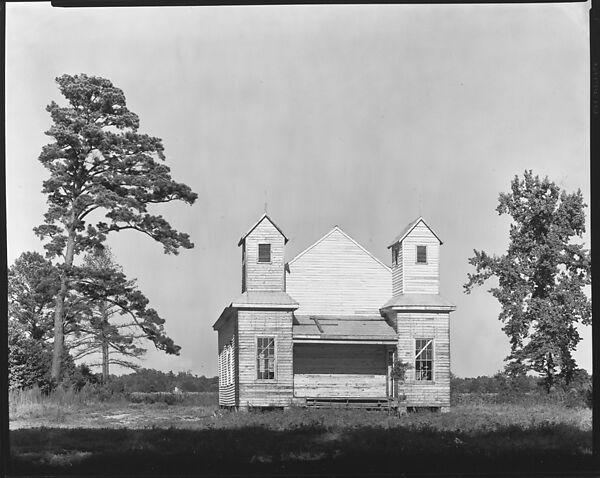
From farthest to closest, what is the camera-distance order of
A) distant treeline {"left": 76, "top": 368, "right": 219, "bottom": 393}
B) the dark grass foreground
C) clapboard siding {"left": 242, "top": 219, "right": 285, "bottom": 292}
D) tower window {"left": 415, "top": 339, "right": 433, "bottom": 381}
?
tower window {"left": 415, "top": 339, "right": 433, "bottom": 381}
clapboard siding {"left": 242, "top": 219, "right": 285, "bottom": 292}
distant treeline {"left": 76, "top": 368, "right": 219, "bottom": 393}
the dark grass foreground

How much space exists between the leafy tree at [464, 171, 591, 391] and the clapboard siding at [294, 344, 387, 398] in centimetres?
161

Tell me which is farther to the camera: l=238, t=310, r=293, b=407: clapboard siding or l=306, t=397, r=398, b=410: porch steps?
l=306, t=397, r=398, b=410: porch steps

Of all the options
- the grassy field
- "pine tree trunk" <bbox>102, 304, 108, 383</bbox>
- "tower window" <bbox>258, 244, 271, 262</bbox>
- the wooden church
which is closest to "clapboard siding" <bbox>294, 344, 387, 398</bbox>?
the wooden church

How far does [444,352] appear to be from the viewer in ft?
53.5

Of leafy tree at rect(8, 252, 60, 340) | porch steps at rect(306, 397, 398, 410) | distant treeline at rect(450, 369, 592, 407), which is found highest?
leafy tree at rect(8, 252, 60, 340)

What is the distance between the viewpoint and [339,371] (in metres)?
16.4

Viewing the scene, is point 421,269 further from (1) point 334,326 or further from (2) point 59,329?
(2) point 59,329

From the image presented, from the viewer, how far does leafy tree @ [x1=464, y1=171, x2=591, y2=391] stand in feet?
53.1

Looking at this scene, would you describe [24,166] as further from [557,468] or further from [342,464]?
[557,468]

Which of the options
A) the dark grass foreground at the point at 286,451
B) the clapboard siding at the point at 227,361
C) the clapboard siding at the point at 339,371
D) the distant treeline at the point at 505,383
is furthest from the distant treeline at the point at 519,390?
the clapboard siding at the point at 227,361

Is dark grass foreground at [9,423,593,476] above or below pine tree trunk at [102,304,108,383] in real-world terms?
below

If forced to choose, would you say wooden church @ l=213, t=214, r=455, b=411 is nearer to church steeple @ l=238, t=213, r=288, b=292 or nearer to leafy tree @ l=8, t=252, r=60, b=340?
church steeple @ l=238, t=213, r=288, b=292

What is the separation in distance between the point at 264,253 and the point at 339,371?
189cm

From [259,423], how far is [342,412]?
3.75 ft
